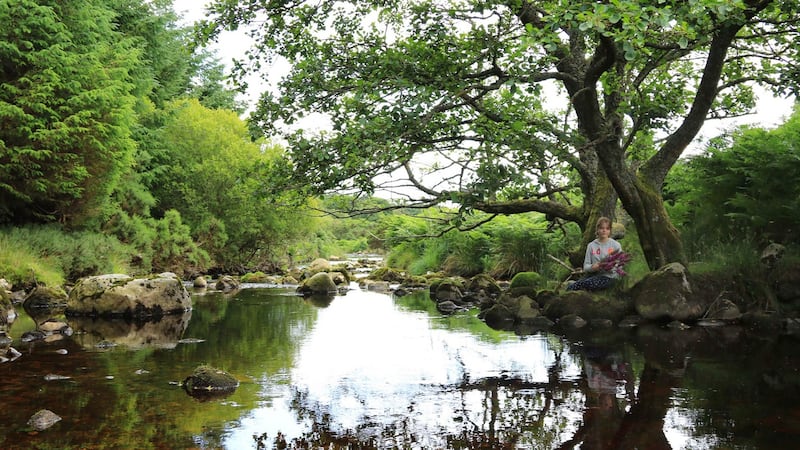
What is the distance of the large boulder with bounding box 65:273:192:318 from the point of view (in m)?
13.0

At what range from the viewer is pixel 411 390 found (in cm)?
680

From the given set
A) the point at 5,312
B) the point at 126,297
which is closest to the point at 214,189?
the point at 126,297

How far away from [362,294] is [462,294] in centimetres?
350

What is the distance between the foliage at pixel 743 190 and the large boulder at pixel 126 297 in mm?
10870

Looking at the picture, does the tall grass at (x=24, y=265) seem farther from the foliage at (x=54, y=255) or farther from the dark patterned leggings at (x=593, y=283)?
the dark patterned leggings at (x=593, y=283)

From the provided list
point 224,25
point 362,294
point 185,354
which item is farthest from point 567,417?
point 362,294

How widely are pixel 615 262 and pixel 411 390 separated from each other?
624 cm

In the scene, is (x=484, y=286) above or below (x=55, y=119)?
below

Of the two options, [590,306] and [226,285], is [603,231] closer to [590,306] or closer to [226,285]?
[590,306]

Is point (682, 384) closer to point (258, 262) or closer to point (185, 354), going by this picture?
point (185, 354)

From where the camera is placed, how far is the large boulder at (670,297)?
1137 cm

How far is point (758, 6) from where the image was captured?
9500mm

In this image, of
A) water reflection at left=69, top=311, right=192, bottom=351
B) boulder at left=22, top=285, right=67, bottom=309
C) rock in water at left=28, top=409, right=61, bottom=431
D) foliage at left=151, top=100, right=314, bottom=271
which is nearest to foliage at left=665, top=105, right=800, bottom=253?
water reflection at left=69, top=311, right=192, bottom=351

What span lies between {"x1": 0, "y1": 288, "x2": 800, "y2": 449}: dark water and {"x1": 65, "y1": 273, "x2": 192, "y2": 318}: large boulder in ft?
5.23
